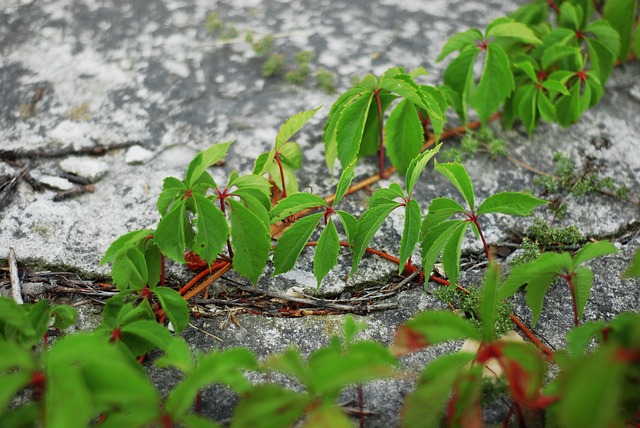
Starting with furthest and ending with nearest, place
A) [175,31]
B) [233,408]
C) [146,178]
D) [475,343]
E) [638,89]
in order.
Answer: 1. [175,31]
2. [638,89]
3. [146,178]
4. [475,343]
5. [233,408]

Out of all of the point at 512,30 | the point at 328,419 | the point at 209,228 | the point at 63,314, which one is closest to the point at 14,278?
the point at 63,314

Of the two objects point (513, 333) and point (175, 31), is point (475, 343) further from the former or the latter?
point (175, 31)

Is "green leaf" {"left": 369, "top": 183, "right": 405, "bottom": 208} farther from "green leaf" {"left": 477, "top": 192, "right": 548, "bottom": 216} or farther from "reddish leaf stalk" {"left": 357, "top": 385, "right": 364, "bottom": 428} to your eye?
"reddish leaf stalk" {"left": 357, "top": 385, "right": 364, "bottom": 428}

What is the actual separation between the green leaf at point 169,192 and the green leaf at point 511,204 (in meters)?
0.72

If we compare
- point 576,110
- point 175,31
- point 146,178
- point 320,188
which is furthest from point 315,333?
point 175,31

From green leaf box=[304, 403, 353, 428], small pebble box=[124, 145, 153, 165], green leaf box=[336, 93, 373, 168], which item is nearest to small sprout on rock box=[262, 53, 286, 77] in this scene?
small pebble box=[124, 145, 153, 165]

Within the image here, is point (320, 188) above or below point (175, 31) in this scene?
below

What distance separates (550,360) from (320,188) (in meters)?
0.86

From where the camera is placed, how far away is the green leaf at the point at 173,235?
1.38m

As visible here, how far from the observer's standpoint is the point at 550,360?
140 centimetres

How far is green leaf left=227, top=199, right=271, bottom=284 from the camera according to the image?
142 centimetres

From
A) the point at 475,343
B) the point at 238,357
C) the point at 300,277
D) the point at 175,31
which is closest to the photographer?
the point at 238,357

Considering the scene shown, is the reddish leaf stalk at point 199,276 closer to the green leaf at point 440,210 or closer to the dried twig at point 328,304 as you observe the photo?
the dried twig at point 328,304

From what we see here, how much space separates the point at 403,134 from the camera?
1763 millimetres
